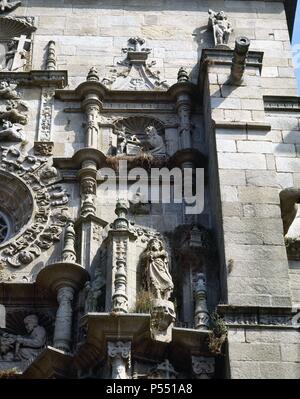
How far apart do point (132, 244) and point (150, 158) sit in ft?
8.43

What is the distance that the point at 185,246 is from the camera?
1522 centimetres

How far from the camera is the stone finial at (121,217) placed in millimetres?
14920

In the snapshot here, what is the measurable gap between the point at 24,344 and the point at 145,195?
370 centimetres

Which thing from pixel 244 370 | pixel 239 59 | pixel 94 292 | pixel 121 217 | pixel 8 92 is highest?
pixel 8 92

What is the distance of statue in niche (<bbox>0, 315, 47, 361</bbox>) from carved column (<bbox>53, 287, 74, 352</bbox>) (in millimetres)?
359

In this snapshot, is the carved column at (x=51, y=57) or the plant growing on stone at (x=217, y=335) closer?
the plant growing on stone at (x=217, y=335)

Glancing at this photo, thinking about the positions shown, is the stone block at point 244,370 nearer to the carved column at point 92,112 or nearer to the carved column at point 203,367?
the carved column at point 203,367

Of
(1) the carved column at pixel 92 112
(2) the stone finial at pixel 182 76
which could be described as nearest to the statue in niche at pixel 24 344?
(1) the carved column at pixel 92 112

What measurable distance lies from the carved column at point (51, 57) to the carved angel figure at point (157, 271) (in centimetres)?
523

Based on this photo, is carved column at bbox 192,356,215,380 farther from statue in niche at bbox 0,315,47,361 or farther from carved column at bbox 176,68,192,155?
carved column at bbox 176,68,192,155

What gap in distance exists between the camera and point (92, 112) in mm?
17750

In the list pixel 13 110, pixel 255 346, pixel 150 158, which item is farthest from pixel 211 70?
pixel 255 346

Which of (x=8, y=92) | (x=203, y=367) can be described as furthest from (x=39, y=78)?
(x=203, y=367)

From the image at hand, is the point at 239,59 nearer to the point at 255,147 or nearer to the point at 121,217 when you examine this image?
the point at 255,147
